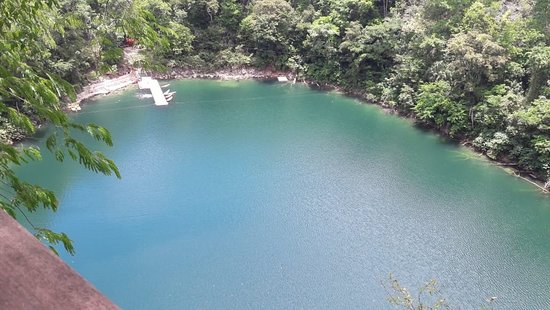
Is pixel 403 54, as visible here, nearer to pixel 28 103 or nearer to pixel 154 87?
pixel 154 87

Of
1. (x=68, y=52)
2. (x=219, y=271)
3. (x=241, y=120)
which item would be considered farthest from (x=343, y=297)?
(x=68, y=52)

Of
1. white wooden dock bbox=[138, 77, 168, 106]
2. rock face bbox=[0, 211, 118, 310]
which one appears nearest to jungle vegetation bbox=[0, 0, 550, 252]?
white wooden dock bbox=[138, 77, 168, 106]

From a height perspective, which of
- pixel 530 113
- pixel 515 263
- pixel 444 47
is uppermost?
pixel 444 47

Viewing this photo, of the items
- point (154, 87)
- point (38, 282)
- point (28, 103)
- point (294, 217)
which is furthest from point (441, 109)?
point (38, 282)

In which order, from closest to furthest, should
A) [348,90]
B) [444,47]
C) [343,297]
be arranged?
[343,297] → [444,47] → [348,90]

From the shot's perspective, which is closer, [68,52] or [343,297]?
[343,297]

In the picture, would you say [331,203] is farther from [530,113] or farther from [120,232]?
[530,113]

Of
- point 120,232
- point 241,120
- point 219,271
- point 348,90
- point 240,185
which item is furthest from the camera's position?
point 348,90
